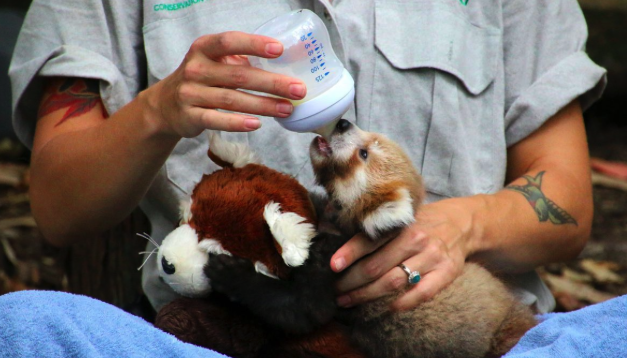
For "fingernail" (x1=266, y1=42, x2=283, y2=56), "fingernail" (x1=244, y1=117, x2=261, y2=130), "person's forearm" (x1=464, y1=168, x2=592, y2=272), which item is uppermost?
"fingernail" (x1=266, y1=42, x2=283, y2=56)

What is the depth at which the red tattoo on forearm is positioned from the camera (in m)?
1.94

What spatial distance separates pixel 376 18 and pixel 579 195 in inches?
37.0

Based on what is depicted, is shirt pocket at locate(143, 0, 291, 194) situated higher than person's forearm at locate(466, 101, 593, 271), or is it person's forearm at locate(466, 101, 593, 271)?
shirt pocket at locate(143, 0, 291, 194)

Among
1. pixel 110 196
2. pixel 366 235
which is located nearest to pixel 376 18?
pixel 366 235

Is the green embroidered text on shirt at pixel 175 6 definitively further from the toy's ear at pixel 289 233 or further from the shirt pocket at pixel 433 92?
the toy's ear at pixel 289 233

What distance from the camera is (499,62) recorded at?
2199 mm

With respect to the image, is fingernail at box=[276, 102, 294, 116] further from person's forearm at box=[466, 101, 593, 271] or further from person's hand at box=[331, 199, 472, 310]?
person's forearm at box=[466, 101, 593, 271]

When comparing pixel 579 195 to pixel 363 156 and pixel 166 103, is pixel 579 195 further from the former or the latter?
pixel 166 103

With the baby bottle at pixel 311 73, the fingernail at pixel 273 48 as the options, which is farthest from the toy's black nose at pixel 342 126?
the fingernail at pixel 273 48

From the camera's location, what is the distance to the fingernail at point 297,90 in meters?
1.38

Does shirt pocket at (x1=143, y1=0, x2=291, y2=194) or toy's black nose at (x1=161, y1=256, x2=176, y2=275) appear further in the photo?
shirt pocket at (x1=143, y1=0, x2=291, y2=194)

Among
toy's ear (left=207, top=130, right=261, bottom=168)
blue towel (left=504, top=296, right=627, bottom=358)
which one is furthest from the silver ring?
toy's ear (left=207, top=130, right=261, bottom=168)

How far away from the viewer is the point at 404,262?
5.42 feet

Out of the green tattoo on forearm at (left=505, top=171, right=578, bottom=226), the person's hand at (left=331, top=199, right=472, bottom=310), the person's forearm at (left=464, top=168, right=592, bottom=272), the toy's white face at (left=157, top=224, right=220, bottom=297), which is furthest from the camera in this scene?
the green tattoo on forearm at (left=505, top=171, right=578, bottom=226)
